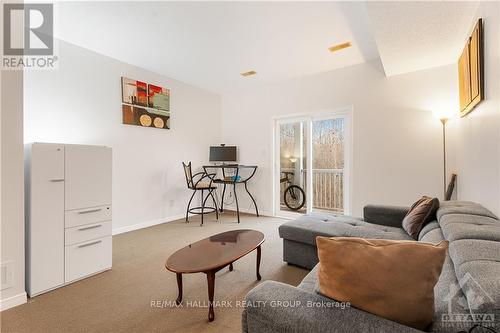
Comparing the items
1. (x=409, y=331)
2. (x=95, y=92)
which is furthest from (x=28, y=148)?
(x=409, y=331)

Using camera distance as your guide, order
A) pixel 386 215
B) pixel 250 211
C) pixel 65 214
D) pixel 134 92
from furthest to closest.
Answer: pixel 250 211 → pixel 134 92 → pixel 386 215 → pixel 65 214

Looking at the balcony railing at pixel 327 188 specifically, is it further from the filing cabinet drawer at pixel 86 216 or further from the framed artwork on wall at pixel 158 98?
the filing cabinet drawer at pixel 86 216

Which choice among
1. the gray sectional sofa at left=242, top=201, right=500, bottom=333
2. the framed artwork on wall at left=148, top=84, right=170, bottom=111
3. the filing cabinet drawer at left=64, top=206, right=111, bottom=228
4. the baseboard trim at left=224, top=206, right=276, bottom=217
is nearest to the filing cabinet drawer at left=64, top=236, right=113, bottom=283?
the filing cabinet drawer at left=64, top=206, right=111, bottom=228

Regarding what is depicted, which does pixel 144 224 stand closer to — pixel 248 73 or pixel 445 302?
pixel 248 73

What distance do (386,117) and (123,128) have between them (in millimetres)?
4050

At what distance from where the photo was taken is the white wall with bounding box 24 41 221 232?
292cm

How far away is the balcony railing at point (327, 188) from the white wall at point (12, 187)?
3.85m

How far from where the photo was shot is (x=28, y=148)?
78.9 inches

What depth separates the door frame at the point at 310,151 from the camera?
151 inches

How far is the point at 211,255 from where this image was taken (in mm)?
1790

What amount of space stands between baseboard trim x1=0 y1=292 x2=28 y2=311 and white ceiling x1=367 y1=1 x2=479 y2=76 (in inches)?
A: 141

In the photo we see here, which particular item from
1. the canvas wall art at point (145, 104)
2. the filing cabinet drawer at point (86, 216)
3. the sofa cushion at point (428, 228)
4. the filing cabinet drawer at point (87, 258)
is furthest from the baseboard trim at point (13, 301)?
the sofa cushion at point (428, 228)

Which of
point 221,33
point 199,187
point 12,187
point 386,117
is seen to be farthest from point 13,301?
point 386,117

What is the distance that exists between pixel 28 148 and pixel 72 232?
2.70 ft
